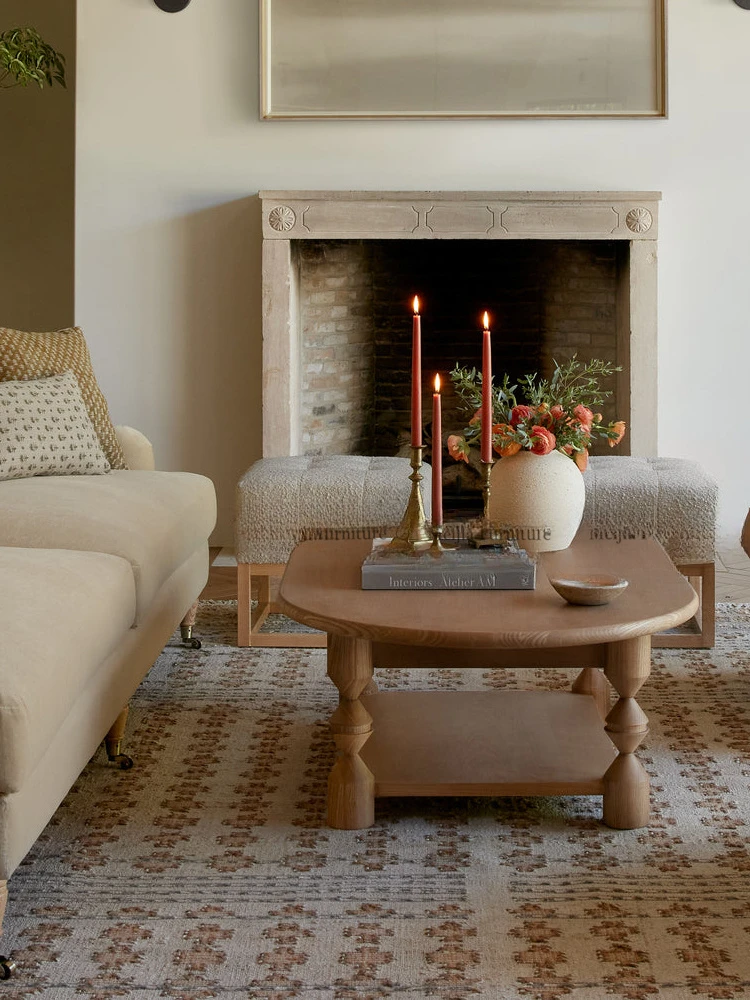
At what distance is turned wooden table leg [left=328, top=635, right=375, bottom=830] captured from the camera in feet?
6.96

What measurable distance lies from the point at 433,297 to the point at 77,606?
10.7 feet

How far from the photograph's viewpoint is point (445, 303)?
5090mm

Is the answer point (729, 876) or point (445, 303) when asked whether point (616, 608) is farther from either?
point (445, 303)

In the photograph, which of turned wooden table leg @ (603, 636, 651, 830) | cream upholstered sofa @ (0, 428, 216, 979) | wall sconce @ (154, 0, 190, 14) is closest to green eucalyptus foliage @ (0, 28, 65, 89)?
wall sconce @ (154, 0, 190, 14)

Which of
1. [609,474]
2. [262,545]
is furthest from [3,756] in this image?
[609,474]

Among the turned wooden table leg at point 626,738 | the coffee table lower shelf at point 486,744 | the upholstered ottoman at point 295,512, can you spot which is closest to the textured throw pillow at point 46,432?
the upholstered ottoman at point 295,512

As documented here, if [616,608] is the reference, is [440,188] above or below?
above

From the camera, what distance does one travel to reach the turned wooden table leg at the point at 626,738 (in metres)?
2.11

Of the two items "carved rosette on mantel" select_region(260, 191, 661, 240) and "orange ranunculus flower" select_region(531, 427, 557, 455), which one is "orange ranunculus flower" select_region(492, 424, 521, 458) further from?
"carved rosette on mantel" select_region(260, 191, 661, 240)

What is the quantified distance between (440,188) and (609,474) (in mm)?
1662

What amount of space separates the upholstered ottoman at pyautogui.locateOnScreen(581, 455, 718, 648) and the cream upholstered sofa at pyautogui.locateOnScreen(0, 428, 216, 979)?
1.09 meters

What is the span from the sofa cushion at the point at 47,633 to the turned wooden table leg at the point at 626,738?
90cm

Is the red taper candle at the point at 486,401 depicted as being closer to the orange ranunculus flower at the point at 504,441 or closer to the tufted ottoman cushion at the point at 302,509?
the orange ranunculus flower at the point at 504,441

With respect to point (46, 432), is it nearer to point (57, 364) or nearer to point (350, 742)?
point (57, 364)
